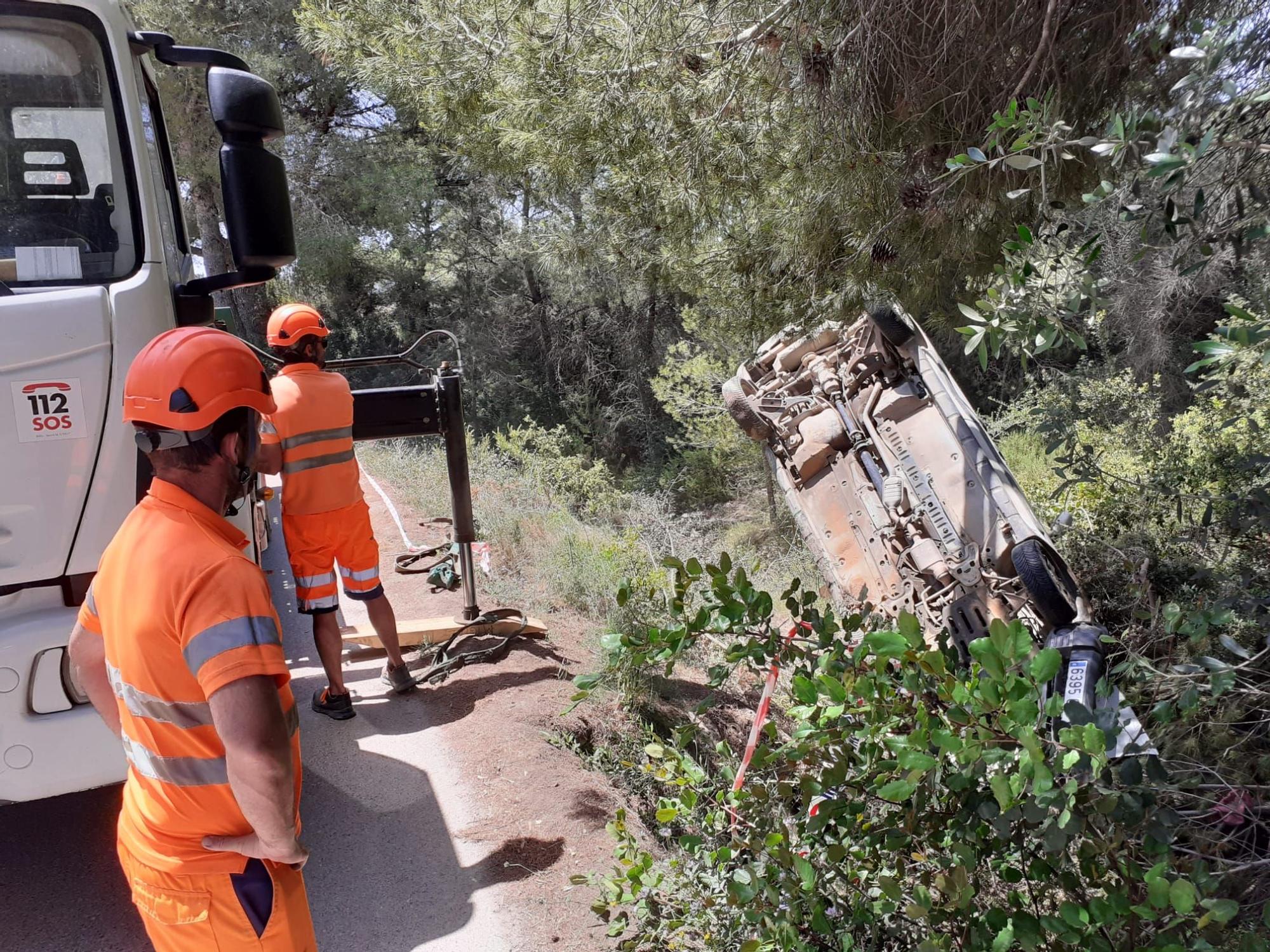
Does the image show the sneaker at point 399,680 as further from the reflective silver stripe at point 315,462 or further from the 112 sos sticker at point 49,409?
the 112 sos sticker at point 49,409

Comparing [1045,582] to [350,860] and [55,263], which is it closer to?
[350,860]

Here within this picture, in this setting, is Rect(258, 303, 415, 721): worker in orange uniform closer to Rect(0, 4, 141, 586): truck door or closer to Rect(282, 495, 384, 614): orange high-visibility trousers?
Rect(282, 495, 384, 614): orange high-visibility trousers

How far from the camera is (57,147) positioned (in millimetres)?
3203

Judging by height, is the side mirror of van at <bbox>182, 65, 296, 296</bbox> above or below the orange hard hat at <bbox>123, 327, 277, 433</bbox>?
above

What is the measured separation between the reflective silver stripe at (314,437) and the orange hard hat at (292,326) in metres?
0.44

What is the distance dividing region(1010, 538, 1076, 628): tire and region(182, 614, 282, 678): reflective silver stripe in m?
4.31

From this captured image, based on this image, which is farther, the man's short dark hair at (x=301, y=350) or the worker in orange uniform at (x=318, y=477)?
the man's short dark hair at (x=301, y=350)

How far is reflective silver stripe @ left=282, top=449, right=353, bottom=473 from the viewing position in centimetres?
412

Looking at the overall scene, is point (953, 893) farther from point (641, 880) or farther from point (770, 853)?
point (641, 880)

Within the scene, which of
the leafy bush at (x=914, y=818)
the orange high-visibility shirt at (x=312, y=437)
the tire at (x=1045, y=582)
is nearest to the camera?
the leafy bush at (x=914, y=818)

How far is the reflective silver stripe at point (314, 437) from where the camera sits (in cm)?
409

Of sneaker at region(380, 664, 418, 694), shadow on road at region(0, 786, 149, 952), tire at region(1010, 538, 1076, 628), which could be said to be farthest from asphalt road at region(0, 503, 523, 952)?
tire at region(1010, 538, 1076, 628)

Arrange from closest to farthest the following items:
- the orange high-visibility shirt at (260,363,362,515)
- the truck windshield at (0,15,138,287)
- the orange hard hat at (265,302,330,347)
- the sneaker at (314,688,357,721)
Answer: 1. the truck windshield at (0,15,138,287)
2. the orange high-visibility shirt at (260,363,362,515)
3. the orange hard hat at (265,302,330,347)
4. the sneaker at (314,688,357,721)

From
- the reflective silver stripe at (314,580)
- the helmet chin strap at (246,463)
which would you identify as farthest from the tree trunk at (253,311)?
the helmet chin strap at (246,463)
